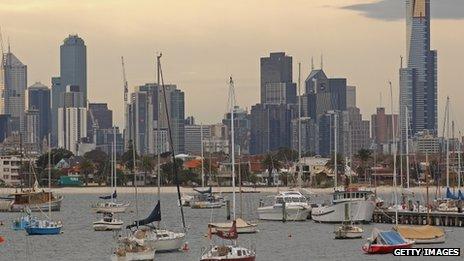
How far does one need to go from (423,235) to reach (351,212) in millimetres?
26395

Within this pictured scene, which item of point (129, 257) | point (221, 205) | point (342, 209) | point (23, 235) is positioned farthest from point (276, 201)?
point (129, 257)

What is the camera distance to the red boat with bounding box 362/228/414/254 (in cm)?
9090

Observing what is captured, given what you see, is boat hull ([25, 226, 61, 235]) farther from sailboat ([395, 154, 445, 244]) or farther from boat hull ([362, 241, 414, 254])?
boat hull ([362, 241, 414, 254])

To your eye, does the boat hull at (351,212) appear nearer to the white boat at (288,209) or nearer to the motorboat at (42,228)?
the white boat at (288,209)

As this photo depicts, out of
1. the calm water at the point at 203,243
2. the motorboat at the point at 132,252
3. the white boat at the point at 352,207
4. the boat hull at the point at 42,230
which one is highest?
the white boat at the point at 352,207

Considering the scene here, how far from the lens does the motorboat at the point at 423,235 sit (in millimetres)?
98812

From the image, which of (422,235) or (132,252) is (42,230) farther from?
(132,252)

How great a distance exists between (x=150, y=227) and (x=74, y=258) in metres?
7.00

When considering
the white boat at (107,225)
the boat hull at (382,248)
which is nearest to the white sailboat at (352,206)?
the white boat at (107,225)

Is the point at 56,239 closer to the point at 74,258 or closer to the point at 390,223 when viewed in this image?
the point at 74,258

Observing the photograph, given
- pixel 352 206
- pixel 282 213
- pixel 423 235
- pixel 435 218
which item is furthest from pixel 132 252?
pixel 282 213

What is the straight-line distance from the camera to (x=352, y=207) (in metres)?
126

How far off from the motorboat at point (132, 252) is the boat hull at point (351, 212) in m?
40.5

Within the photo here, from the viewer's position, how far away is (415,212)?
12862 cm
